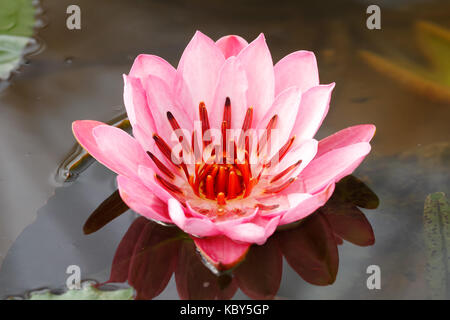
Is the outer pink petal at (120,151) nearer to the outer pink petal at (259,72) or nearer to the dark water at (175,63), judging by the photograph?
the dark water at (175,63)

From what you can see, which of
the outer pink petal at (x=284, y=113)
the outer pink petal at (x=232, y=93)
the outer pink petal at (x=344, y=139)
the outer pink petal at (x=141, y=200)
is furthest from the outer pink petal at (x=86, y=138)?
the outer pink petal at (x=344, y=139)

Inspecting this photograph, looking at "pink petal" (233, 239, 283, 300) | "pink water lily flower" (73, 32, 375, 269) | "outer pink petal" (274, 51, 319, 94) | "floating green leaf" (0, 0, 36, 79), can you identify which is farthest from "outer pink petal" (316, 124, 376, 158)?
"floating green leaf" (0, 0, 36, 79)

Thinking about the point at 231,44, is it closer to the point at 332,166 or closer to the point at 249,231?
the point at 332,166

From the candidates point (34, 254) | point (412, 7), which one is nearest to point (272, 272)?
point (34, 254)

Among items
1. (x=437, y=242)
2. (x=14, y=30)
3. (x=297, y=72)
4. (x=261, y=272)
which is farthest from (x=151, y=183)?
(x=14, y=30)

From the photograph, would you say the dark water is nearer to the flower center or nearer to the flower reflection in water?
the flower reflection in water

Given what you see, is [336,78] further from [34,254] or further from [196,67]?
[34,254]
